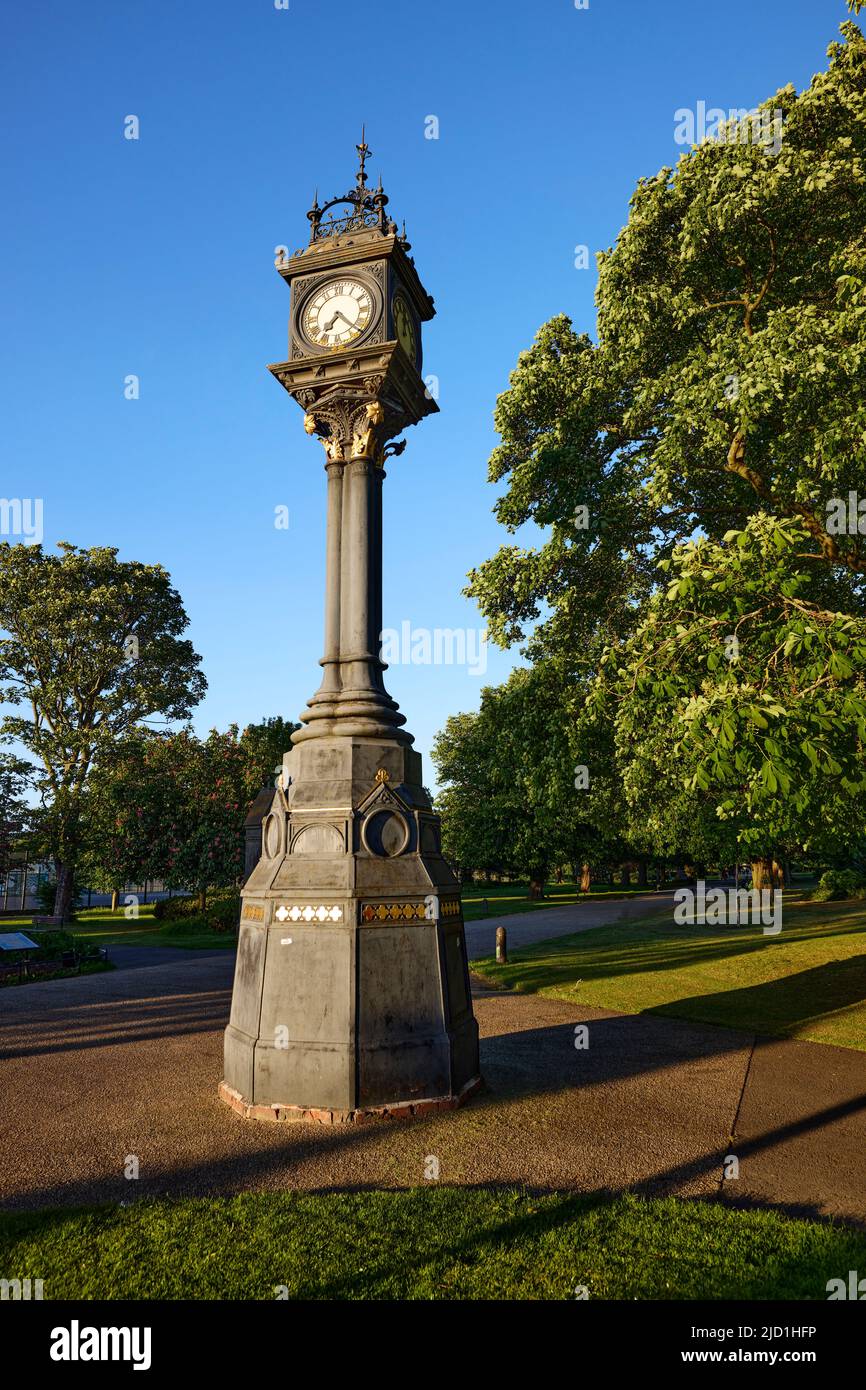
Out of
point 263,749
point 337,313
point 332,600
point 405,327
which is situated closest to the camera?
point 332,600

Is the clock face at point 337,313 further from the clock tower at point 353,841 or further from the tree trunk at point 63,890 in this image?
the tree trunk at point 63,890

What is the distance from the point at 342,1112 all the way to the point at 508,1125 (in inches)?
Answer: 62.3

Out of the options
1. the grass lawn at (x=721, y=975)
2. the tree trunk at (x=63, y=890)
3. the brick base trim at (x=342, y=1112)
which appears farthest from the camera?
the tree trunk at (x=63, y=890)

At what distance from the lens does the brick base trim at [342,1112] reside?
24.0ft

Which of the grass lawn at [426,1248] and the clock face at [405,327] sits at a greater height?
the clock face at [405,327]

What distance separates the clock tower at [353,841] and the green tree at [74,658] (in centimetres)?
2913

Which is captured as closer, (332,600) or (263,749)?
(332,600)

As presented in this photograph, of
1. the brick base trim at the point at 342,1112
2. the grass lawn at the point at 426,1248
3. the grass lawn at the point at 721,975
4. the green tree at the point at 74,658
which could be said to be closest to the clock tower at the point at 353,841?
the brick base trim at the point at 342,1112

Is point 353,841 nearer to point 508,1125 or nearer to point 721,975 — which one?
point 508,1125

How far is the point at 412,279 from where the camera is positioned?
411 inches

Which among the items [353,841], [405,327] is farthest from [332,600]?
[405,327]

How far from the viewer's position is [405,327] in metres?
10.3

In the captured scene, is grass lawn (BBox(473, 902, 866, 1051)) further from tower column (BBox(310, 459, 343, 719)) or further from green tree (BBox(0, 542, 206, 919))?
green tree (BBox(0, 542, 206, 919))

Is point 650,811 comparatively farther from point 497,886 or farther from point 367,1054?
point 497,886
